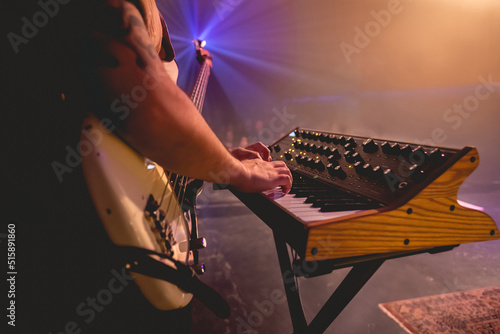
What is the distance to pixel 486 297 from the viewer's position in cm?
214

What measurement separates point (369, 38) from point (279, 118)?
1.90 meters

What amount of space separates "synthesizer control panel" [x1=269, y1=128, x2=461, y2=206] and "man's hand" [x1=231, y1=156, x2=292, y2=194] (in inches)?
8.7

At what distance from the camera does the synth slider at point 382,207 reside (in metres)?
0.62

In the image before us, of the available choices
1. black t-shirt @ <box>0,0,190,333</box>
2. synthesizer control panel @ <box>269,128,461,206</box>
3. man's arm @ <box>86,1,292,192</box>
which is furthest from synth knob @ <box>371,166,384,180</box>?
black t-shirt @ <box>0,0,190,333</box>

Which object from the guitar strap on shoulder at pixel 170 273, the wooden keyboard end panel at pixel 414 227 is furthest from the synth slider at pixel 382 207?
the guitar strap on shoulder at pixel 170 273

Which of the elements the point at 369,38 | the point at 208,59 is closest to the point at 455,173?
the point at 208,59

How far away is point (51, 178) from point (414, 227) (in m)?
0.95

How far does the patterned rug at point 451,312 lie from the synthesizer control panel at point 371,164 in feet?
5.17

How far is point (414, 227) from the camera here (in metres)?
0.70

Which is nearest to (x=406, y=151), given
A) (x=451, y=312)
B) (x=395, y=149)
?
(x=395, y=149)

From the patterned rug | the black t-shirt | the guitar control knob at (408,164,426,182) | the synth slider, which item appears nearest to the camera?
the black t-shirt

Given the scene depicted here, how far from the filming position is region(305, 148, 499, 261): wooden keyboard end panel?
608 mm

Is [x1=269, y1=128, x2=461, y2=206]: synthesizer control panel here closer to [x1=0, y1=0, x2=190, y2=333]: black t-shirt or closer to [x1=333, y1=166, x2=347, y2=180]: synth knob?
[x1=333, y1=166, x2=347, y2=180]: synth knob

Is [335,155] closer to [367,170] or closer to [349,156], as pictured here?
[349,156]
